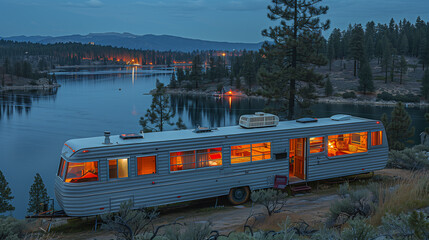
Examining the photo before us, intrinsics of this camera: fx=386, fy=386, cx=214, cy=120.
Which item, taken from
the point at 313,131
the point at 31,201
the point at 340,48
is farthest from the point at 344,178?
the point at 340,48

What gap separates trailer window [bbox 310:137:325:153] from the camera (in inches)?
528

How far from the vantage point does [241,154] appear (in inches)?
486

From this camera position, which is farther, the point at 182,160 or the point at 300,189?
the point at 300,189

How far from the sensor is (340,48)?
4663 inches

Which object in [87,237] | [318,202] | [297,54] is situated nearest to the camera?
[87,237]

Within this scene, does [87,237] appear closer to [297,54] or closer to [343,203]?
[343,203]

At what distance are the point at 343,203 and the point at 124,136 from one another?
6.36m

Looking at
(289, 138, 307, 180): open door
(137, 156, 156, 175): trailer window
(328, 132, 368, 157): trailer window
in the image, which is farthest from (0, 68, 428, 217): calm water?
(328, 132, 368, 157): trailer window

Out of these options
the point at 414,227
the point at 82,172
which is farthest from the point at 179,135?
the point at 414,227

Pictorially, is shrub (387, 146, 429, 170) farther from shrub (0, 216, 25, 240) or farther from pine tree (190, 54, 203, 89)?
pine tree (190, 54, 203, 89)

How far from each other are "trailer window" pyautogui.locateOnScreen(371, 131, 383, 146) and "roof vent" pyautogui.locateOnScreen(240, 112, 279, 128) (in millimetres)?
4014

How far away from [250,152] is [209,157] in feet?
4.69

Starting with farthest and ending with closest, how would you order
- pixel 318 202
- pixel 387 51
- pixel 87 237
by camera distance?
1. pixel 387 51
2. pixel 318 202
3. pixel 87 237

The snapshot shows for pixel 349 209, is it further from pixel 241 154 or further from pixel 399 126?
pixel 399 126
